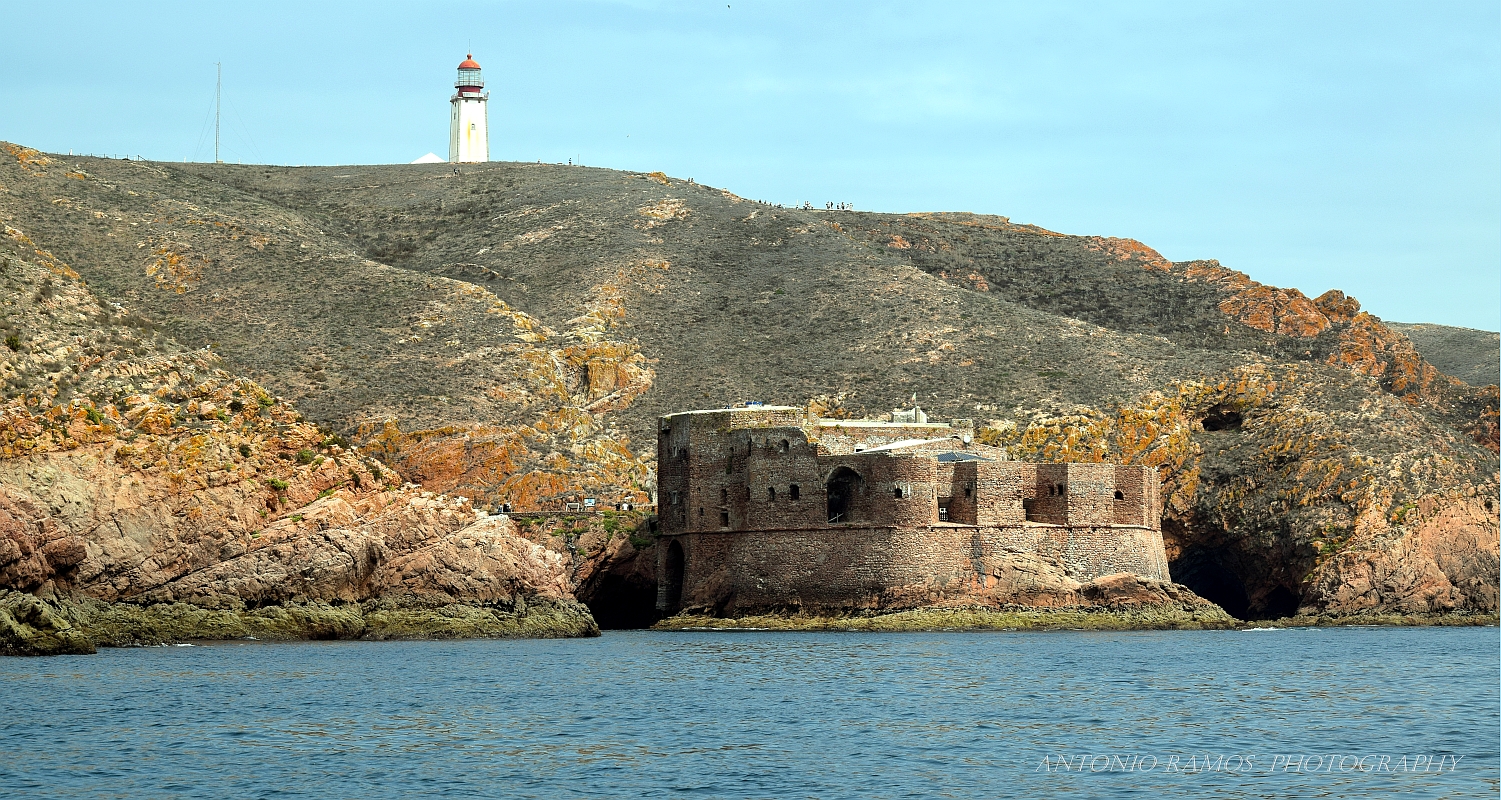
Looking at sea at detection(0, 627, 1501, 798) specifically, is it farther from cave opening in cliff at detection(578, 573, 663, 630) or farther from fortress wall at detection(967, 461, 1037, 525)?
cave opening in cliff at detection(578, 573, 663, 630)

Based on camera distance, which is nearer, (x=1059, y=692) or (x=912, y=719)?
(x=912, y=719)

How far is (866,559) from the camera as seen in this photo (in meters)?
75.7

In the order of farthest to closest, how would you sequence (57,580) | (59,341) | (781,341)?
1. (781,341)
2. (59,341)
3. (57,580)

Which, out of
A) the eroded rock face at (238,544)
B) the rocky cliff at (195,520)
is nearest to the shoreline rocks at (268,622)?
the rocky cliff at (195,520)

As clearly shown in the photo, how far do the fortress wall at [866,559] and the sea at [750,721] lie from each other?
24.1ft

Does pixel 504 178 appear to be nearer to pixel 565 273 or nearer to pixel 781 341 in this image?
pixel 565 273

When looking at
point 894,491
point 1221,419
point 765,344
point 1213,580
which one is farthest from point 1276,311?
point 894,491

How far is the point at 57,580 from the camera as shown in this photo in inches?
2464

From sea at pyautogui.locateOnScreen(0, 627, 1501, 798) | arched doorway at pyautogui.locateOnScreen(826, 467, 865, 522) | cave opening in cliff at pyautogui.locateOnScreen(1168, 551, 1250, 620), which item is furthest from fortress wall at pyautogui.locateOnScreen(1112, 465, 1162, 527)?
cave opening in cliff at pyautogui.locateOnScreen(1168, 551, 1250, 620)

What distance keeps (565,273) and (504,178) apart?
26024mm

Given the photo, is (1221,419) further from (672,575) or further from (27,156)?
(27,156)

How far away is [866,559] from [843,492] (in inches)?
136

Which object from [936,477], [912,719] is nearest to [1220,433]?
[936,477]

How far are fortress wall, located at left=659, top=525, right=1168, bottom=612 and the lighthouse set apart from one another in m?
65.9
